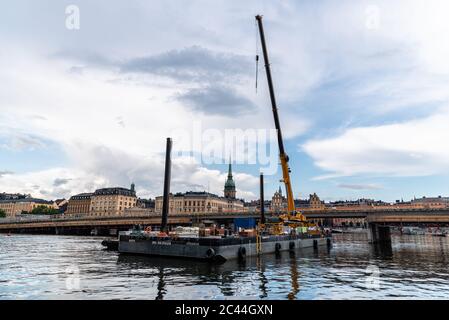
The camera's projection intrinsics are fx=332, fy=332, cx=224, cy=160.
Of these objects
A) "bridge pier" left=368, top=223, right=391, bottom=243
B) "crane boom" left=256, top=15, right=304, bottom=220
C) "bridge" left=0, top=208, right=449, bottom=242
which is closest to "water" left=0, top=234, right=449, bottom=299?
"crane boom" left=256, top=15, right=304, bottom=220

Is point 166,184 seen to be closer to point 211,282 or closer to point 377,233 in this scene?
point 211,282

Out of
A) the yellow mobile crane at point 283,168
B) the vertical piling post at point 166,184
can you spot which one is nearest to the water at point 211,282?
the vertical piling post at point 166,184

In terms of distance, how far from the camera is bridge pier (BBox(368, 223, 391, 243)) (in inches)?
3814

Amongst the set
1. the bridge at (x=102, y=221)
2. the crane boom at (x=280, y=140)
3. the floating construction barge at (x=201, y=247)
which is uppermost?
the crane boom at (x=280, y=140)

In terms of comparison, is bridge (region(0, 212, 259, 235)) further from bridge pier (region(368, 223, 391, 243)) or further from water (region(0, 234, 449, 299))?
water (region(0, 234, 449, 299))

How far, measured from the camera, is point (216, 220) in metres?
146

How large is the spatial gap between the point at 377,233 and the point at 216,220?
67522 millimetres

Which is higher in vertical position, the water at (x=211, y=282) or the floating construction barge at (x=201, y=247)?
the floating construction barge at (x=201, y=247)

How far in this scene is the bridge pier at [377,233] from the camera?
96.9 meters

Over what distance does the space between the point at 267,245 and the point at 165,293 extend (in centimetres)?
3227

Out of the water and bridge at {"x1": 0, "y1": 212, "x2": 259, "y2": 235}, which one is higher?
bridge at {"x1": 0, "y1": 212, "x2": 259, "y2": 235}

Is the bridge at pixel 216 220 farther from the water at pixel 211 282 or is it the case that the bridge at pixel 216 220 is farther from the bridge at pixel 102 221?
the water at pixel 211 282

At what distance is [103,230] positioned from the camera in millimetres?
161125

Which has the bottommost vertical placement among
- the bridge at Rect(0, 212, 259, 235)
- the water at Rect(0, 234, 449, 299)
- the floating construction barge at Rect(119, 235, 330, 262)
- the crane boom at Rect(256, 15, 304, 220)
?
the water at Rect(0, 234, 449, 299)
